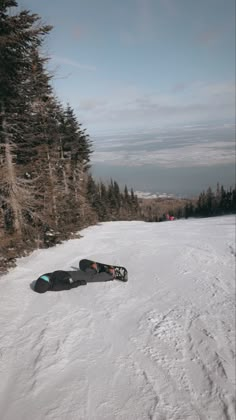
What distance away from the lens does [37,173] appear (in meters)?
16.8

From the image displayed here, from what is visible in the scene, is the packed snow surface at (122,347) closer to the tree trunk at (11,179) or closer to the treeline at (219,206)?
the tree trunk at (11,179)

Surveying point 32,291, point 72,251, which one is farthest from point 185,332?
point 72,251

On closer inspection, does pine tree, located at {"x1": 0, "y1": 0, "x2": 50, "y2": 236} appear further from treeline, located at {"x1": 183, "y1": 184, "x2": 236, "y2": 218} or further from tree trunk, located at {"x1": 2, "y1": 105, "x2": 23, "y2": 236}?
treeline, located at {"x1": 183, "y1": 184, "x2": 236, "y2": 218}

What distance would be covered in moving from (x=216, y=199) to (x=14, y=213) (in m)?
82.5

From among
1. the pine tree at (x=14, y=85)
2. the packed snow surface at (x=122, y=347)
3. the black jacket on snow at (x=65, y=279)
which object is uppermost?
the pine tree at (x=14, y=85)

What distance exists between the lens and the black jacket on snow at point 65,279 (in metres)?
8.07

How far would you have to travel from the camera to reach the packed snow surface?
164 inches

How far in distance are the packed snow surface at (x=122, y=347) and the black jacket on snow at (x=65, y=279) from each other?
21 cm

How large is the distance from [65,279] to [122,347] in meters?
3.29

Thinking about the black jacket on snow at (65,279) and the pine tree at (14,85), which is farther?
the pine tree at (14,85)

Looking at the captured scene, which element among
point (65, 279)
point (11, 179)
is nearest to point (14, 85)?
point (11, 179)

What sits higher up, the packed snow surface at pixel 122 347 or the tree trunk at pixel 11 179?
the tree trunk at pixel 11 179

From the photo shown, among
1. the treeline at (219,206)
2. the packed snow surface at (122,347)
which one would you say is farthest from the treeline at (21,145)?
the treeline at (219,206)

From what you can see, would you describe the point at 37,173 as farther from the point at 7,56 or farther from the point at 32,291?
the point at 32,291
